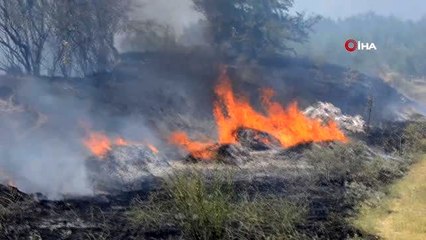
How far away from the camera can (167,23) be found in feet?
116

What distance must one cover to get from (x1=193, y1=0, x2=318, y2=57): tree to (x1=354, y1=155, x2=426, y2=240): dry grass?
23.5m

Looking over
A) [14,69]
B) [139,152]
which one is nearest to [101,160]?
[139,152]

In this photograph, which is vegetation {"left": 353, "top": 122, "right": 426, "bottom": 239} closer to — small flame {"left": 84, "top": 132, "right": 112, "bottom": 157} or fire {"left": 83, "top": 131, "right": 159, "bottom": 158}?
fire {"left": 83, "top": 131, "right": 159, "bottom": 158}

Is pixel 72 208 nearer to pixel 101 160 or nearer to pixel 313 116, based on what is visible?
pixel 101 160

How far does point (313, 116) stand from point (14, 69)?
18803 millimetres

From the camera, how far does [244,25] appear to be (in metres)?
38.3

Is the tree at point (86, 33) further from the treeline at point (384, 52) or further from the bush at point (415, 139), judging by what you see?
the treeline at point (384, 52)

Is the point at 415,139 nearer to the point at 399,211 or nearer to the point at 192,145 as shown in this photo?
the point at 192,145

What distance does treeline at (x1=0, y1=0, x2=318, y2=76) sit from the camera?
27891 mm

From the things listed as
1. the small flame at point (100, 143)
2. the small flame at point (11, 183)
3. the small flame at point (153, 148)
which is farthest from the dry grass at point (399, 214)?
the small flame at point (100, 143)

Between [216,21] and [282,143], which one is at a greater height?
[216,21]

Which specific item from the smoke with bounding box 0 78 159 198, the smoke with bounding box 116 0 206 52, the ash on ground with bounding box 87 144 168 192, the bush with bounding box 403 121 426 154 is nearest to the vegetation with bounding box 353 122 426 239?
the bush with bounding box 403 121 426 154

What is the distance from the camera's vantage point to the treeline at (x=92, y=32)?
27.9 metres

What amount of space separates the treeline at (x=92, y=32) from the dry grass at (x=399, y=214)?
21007 millimetres
